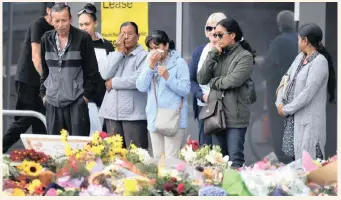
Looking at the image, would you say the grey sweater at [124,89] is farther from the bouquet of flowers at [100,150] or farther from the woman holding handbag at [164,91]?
the bouquet of flowers at [100,150]

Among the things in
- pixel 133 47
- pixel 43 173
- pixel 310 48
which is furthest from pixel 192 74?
pixel 43 173

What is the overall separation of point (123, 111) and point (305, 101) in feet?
5.81

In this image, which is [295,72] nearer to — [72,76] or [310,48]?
[310,48]

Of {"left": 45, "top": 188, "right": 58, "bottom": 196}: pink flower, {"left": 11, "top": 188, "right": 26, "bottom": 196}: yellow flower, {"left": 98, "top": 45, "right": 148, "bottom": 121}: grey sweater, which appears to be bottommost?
{"left": 11, "top": 188, "right": 26, "bottom": 196}: yellow flower

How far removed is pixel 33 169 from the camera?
21.8 feet

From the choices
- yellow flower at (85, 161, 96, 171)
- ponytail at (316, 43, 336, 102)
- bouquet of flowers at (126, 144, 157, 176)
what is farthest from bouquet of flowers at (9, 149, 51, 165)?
ponytail at (316, 43, 336, 102)

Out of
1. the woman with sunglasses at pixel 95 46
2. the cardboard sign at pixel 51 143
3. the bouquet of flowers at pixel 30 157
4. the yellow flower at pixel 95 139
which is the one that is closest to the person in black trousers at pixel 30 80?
the woman with sunglasses at pixel 95 46

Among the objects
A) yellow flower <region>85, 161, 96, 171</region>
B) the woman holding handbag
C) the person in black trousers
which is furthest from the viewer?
the person in black trousers

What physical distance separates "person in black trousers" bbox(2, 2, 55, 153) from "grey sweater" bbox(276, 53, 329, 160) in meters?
2.65

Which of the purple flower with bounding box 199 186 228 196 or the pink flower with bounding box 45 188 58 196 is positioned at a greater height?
the purple flower with bounding box 199 186 228 196

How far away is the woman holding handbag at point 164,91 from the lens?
355 inches

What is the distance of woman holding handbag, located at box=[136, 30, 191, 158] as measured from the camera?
902 cm

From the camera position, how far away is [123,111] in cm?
935

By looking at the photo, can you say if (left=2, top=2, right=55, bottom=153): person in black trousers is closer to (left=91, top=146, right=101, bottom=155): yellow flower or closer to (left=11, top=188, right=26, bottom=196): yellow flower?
(left=91, top=146, right=101, bottom=155): yellow flower
